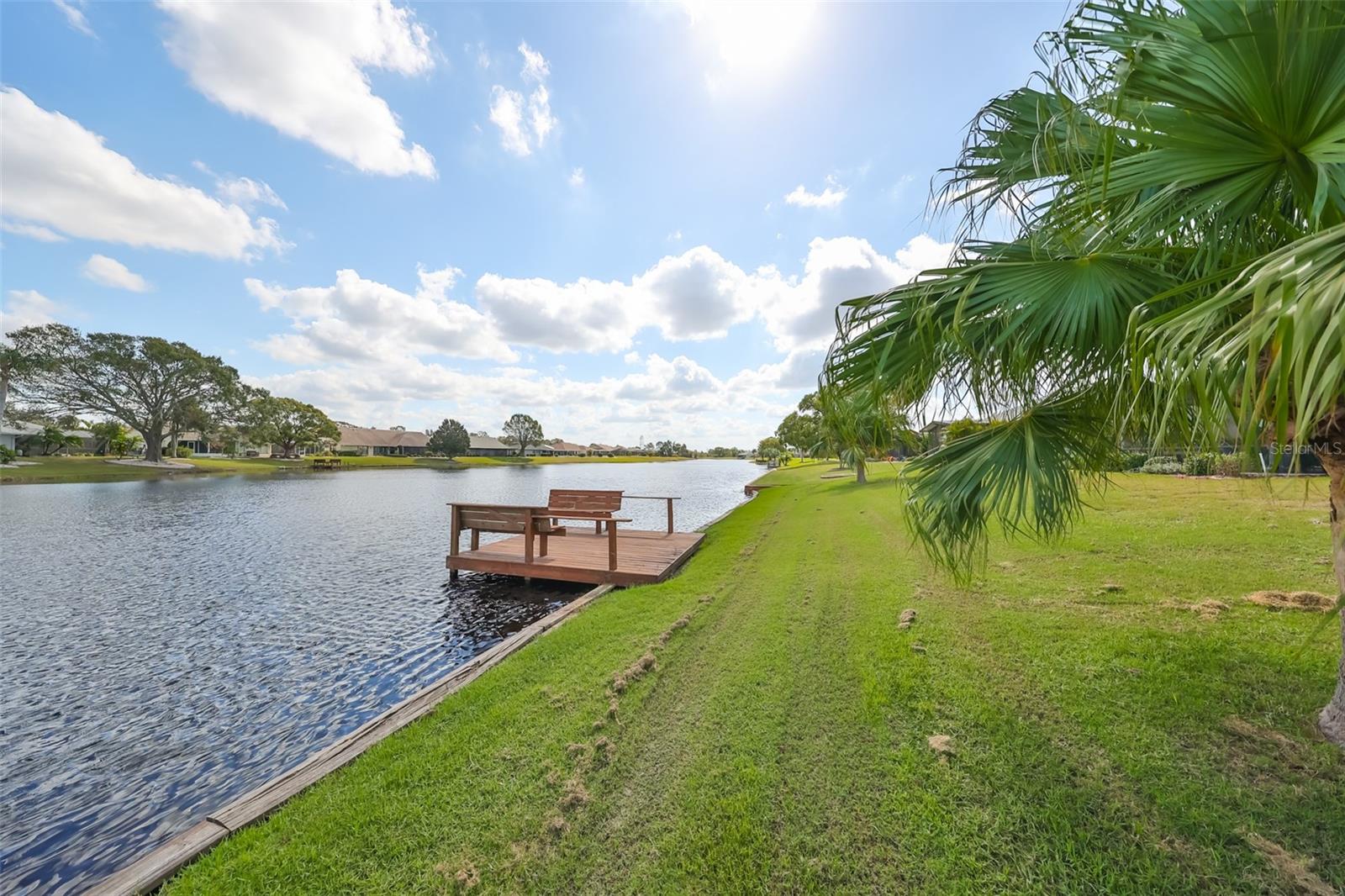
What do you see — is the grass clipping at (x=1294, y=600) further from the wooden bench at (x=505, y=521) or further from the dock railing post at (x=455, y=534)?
the dock railing post at (x=455, y=534)

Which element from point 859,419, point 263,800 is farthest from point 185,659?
point 859,419

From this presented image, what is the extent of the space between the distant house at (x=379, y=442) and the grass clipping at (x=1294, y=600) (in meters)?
96.7

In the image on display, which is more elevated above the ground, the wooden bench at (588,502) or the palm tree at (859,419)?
the palm tree at (859,419)

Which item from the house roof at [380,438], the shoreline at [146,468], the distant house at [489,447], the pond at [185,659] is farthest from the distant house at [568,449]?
the pond at [185,659]

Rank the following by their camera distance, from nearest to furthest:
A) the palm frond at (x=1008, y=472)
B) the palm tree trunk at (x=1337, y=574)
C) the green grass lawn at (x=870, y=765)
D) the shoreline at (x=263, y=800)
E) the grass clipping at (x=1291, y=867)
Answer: the grass clipping at (x=1291, y=867), the green grass lawn at (x=870, y=765), the shoreline at (x=263, y=800), the palm tree trunk at (x=1337, y=574), the palm frond at (x=1008, y=472)

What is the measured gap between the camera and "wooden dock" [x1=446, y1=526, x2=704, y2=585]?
8078 millimetres

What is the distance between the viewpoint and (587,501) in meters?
10.3

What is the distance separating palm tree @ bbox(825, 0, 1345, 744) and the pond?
556 centimetres

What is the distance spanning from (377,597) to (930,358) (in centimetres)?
914

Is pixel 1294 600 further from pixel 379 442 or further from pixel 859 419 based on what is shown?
pixel 379 442

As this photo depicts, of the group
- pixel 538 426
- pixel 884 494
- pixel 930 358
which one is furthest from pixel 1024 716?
pixel 538 426

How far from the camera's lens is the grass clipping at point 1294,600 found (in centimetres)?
423

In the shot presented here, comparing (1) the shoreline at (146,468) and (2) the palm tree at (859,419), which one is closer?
(2) the palm tree at (859,419)

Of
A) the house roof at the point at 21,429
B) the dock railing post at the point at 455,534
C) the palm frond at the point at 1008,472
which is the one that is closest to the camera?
the palm frond at the point at 1008,472
